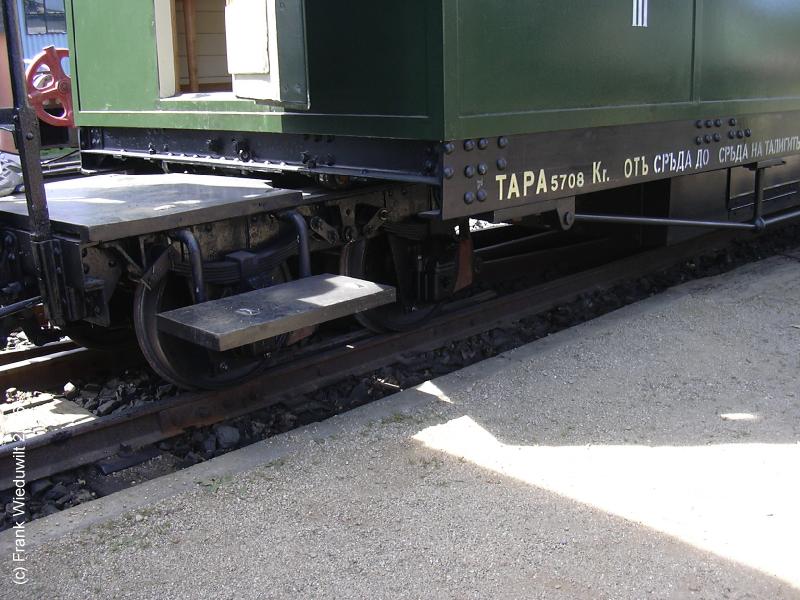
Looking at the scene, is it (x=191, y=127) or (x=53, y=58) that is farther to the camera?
(x=53, y=58)

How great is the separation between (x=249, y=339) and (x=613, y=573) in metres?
1.61

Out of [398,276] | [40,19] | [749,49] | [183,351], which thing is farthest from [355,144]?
[40,19]

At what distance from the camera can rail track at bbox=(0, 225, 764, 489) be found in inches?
149

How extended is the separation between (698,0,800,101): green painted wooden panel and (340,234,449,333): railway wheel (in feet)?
6.77

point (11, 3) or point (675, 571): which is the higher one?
point (11, 3)

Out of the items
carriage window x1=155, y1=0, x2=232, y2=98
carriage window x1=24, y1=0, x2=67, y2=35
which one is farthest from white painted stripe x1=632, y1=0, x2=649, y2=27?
carriage window x1=24, y1=0, x2=67, y2=35

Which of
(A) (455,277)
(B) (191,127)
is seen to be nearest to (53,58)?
(B) (191,127)

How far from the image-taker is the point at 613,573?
2.91m

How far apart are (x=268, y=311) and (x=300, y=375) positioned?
102 centimetres

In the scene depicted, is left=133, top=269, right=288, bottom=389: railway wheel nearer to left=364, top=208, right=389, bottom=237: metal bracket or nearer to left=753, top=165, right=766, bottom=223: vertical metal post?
left=364, top=208, right=389, bottom=237: metal bracket

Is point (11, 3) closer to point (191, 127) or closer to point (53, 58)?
point (191, 127)

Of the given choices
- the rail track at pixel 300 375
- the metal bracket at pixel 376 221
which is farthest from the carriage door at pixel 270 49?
the rail track at pixel 300 375

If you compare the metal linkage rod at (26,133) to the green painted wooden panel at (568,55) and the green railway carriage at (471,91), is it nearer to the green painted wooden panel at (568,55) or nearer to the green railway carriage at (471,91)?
the green railway carriage at (471,91)

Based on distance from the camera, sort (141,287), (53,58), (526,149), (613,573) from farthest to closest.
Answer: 1. (53,58)
2. (526,149)
3. (141,287)
4. (613,573)
